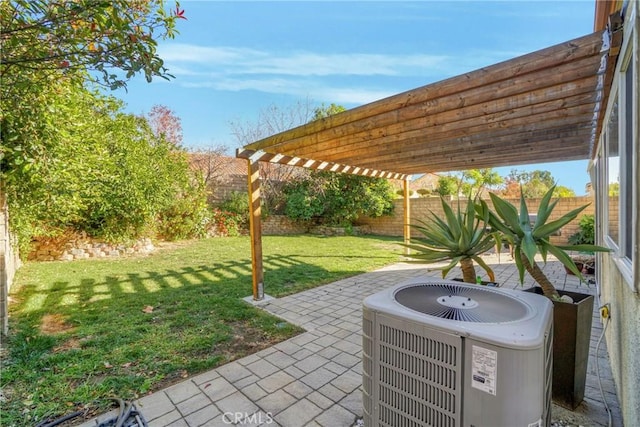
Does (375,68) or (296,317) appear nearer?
(296,317)

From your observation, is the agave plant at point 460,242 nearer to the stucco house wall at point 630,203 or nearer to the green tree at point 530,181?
the stucco house wall at point 630,203

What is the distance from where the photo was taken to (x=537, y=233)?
195cm

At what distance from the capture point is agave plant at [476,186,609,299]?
1.87 m

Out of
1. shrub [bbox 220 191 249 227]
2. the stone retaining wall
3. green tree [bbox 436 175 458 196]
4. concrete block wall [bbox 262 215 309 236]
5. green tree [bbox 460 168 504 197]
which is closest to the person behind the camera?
the stone retaining wall

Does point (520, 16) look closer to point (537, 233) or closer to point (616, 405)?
point (537, 233)

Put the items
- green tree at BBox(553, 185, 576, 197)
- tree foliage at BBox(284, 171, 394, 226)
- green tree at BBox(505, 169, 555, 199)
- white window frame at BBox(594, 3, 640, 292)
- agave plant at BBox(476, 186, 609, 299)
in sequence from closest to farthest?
white window frame at BBox(594, 3, 640, 292) < agave plant at BBox(476, 186, 609, 299) < green tree at BBox(553, 185, 576, 197) < tree foliage at BBox(284, 171, 394, 226) < green tree at BBox(505, 169, 555, 199)

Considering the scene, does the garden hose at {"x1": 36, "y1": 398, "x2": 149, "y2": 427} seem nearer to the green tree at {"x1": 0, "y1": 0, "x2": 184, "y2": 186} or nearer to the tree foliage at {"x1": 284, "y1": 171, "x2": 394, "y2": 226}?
the green tree at {"x1": 0, "y1": 0, "x2": 184, "y2": 186}

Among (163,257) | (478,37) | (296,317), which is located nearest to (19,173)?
(296,317)

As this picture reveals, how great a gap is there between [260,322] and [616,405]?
329 centimetres

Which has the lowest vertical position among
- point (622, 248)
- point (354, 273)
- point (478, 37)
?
point (354, 273)

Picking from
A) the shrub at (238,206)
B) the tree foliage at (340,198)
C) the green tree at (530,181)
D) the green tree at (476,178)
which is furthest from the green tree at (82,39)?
the green tree at (530,181)

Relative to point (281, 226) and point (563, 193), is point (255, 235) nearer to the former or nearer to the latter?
point (281, 226)

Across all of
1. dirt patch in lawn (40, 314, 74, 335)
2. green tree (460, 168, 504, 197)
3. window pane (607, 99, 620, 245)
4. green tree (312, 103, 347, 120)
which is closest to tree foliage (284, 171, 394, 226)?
green tree (312, 103, 347, 120)

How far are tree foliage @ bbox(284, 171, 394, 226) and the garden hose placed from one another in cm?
1072
